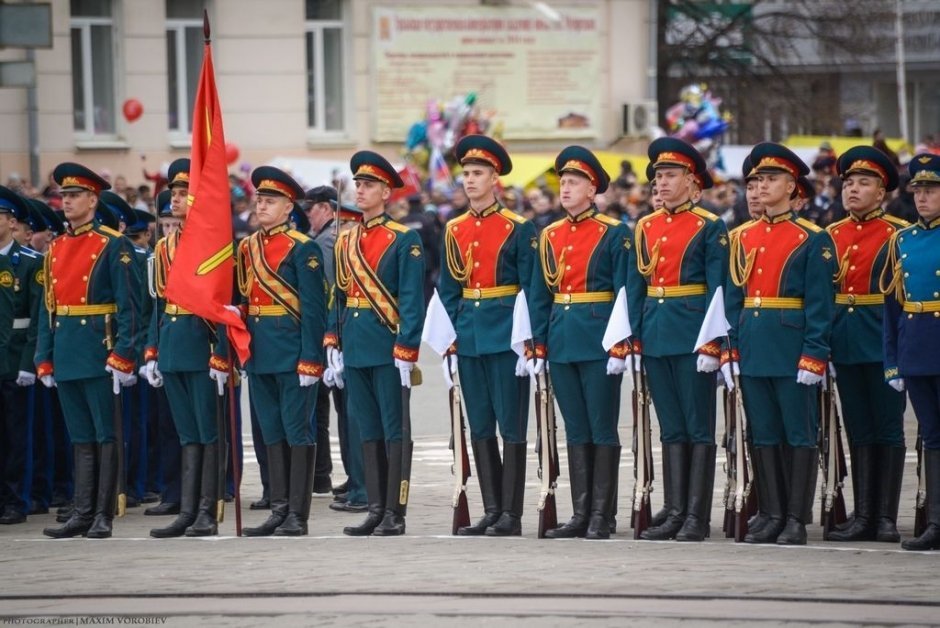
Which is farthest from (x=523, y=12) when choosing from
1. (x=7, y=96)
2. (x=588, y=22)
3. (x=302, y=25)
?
(x=7, y=96)

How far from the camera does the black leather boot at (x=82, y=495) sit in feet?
37.9

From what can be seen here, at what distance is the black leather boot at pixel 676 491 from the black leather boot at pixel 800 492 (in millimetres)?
562

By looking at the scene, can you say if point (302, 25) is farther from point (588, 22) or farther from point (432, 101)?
point (588, 22)

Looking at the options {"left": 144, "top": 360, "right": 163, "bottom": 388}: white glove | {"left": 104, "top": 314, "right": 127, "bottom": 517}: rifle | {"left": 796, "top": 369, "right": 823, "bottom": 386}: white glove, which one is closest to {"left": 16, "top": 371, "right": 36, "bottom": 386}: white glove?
{"left": 104, "top": 314, "right": 127, "bottom": 517}: rifle

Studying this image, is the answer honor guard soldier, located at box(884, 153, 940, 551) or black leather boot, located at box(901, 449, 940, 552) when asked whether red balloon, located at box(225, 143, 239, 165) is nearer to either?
honor guard soldier, located at box(884, 153, 940, 551)

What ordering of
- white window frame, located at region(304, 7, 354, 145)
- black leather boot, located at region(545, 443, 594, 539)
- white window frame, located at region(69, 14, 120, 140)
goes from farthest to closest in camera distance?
white window frame, located at region(304, 7, 354, 145)
white window frame, located at region(69, 14, 120, 140)
black leather boot, located at region(545, 443, 594, 539)

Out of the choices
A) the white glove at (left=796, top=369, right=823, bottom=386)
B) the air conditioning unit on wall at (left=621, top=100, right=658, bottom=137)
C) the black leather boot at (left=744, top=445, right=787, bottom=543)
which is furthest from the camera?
the air conditioning unit on wall at (left=621, top=100, right=658, bottom=137)

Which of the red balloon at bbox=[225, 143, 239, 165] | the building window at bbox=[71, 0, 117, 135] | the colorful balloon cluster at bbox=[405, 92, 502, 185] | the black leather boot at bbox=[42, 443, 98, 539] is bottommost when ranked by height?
the black leather boot at bbox=[42, 443, 98, 539]

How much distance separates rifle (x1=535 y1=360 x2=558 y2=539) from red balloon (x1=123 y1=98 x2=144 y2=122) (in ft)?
59.0

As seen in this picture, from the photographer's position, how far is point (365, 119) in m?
31.0

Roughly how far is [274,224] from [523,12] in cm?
2125

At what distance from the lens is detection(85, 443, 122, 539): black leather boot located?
11469 mm

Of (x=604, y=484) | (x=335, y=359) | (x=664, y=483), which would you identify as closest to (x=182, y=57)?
(x=335, y=359)

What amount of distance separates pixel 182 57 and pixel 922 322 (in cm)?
2080
